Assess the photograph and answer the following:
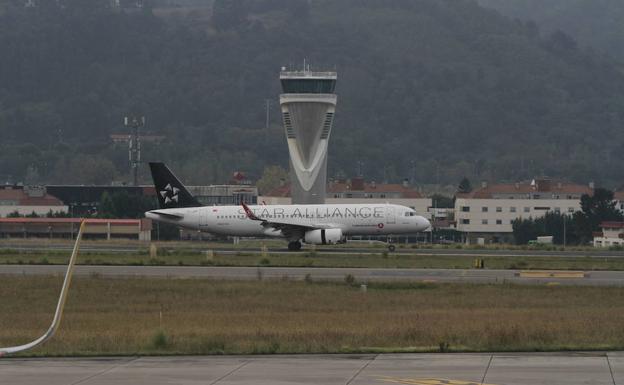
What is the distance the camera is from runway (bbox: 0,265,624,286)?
6341cm

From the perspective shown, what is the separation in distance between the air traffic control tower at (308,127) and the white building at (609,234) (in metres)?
26.7

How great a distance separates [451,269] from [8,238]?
61344mm

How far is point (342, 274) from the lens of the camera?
66.4 meters

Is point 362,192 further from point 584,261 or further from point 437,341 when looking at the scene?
point 437,341

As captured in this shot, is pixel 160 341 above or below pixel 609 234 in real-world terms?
below

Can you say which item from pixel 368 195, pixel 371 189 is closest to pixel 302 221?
pixel 368 195

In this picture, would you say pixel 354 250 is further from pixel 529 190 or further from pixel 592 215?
pixel 529 190

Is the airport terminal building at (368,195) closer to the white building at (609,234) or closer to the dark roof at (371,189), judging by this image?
the dark roof at (371,189)

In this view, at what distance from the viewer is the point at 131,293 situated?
182 ft

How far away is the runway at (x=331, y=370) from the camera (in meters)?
32.0

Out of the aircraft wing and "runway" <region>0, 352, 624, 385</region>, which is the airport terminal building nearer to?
the aircraft wing

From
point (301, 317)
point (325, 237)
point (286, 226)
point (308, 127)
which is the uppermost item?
point (308, 127)

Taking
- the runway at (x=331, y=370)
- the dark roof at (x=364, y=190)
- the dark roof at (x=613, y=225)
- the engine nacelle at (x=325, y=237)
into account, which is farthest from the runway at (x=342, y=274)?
the dark roof at (x=364, y=190)

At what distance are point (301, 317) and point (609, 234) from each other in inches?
3688
